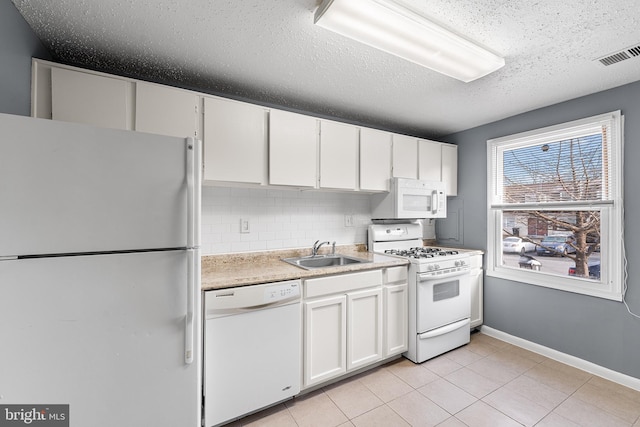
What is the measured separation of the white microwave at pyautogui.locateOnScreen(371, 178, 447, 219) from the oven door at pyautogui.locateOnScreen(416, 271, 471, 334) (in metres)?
0.72

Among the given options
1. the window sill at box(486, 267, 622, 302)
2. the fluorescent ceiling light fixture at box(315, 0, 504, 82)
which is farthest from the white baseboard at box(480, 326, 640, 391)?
the fluorescent ceiling light fixture at box(315, 0, 504, 82)

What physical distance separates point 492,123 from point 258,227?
2857 millimetres

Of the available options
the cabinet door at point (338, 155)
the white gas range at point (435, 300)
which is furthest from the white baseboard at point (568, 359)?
the cabinet door at point (338, 155)

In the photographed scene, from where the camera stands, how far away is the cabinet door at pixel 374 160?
2695mm

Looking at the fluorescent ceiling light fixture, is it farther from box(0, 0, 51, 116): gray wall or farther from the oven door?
the oven door

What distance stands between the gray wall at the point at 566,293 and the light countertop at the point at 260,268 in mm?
1383

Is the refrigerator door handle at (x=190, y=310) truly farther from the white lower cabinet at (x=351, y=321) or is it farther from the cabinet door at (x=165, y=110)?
the cabinet door at (x=165, y=110)

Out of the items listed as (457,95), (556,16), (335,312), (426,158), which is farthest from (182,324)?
(426,158)

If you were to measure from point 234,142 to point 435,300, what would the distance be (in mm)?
2268

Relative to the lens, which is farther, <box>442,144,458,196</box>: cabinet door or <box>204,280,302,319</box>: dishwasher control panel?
<box>442,144,458,196</box>: cabinet door

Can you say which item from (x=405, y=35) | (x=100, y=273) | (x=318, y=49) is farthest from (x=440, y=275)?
(x=100, y=273)

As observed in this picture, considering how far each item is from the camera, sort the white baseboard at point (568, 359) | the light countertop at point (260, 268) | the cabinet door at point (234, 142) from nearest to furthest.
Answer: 1. the light countertop at point (260, 268)
2. the cabinet door at point (234, 142)
3. the white baseboard at point (568, 359)

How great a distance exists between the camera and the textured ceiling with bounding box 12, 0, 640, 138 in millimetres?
1403

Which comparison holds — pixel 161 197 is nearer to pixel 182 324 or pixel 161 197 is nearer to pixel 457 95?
pixel 182 324
